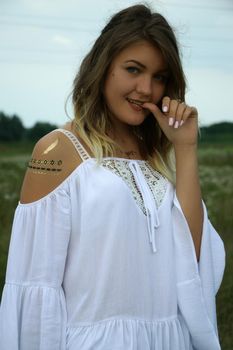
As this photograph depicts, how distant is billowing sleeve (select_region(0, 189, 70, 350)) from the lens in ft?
8.35

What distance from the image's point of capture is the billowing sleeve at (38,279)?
2.54m

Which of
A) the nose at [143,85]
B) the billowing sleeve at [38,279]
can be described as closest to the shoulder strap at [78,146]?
the billowing sleeve at [38,279]

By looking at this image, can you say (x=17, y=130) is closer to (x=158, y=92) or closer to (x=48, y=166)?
(x=158, y=92)

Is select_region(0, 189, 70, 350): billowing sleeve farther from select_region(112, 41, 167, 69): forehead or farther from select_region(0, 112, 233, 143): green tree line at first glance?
select_region(0, 112, 233, 143): green tree line

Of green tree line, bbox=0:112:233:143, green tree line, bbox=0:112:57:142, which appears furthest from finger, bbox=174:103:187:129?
green tree line, bbox=0:112:57:142

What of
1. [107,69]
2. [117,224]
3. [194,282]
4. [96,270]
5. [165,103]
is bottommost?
[194,282]

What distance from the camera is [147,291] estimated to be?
265 cm

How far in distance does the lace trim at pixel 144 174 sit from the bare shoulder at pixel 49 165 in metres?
0.11

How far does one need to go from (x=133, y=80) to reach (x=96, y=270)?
0.59 m

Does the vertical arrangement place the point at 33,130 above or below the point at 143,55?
below

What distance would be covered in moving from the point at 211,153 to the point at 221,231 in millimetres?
847

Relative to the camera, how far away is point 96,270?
8.46 feet

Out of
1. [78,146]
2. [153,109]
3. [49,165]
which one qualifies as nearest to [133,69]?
[153,109]

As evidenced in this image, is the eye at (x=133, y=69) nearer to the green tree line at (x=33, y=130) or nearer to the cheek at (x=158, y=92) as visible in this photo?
the cheek at (x=158, y=92)
